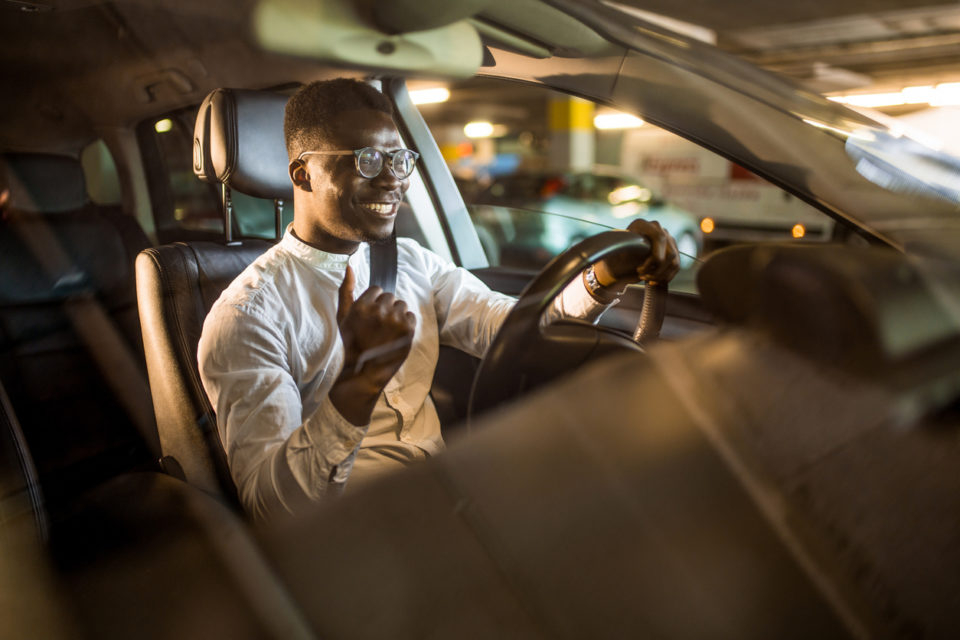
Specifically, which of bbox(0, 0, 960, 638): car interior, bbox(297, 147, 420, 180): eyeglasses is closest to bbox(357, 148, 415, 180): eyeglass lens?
bbox(297, 147, 420, 180): eyeglasses

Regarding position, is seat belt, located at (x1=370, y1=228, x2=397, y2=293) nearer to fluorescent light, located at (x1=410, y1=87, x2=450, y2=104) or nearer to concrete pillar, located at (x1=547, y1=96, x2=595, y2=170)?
fluorescent light, located at (x1=410, y1=87, x2=450, y2=104)

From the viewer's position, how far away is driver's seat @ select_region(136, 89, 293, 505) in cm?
108

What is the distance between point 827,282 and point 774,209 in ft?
1.56

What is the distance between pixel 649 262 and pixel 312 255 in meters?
0.53

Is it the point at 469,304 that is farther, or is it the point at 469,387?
the point at 469,304

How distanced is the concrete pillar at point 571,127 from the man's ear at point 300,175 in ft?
1.58

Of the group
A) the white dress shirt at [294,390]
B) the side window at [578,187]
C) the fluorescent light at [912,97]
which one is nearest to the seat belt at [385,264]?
the white dress shirt at [294,390]

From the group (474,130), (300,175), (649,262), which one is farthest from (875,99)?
(300,175)

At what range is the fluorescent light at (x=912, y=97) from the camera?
4.77 ft

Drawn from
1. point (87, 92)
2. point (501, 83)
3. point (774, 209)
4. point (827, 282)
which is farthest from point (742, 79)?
point (87, 92)

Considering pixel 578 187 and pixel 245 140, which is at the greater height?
pixel 245 140

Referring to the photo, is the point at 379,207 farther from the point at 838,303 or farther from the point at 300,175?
the point at 838,303

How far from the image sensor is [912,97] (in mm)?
1604

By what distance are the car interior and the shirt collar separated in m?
0.03
